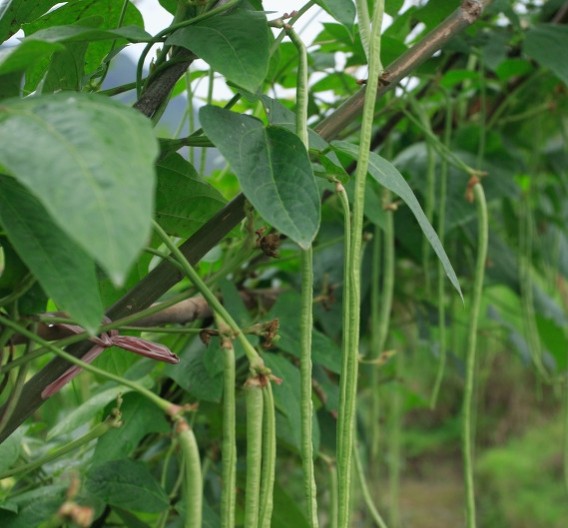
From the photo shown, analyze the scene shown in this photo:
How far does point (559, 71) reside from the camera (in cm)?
55

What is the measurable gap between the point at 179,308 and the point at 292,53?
0.23 meters

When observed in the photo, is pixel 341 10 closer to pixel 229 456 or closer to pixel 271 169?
pixel 271 169

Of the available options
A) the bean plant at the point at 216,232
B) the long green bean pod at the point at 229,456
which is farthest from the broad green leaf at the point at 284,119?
the long green bean pod at the point at 229,456

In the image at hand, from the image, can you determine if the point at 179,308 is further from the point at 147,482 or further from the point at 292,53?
the point at 292,53

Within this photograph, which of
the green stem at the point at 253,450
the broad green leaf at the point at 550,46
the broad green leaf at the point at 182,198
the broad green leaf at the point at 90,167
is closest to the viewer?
the broad green leaf at the point at 90,167

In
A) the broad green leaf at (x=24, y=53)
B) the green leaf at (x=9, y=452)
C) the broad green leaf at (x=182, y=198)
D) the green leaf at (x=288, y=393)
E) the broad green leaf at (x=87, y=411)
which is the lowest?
the green leaf at (x=288, y=393)

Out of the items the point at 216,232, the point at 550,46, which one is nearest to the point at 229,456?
the point at 216,232

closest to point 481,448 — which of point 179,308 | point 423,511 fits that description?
point 423,511

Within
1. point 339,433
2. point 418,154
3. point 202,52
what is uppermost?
point 202,52

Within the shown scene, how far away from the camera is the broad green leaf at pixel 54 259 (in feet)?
0.79

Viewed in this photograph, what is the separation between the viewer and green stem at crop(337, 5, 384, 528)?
0.95ft

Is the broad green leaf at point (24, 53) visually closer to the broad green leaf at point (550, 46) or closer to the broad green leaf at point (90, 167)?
the broad green leaf at point (90, 167)

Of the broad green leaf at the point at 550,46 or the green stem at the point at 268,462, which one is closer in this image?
the green stem at the point at 268,462

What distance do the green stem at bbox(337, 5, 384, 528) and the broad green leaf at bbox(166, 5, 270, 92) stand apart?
4 centimetres
